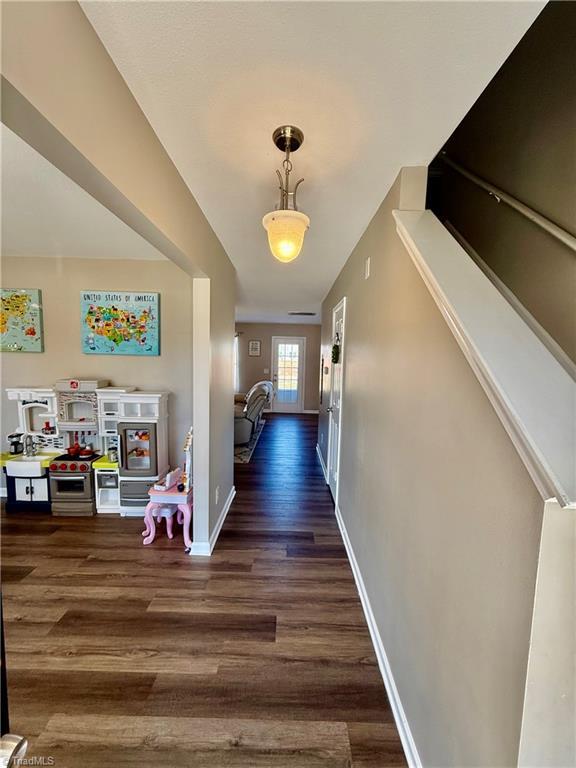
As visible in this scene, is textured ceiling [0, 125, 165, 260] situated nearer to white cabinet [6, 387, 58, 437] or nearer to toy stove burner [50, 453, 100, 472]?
white cabinet [6, 387, 58, 437]

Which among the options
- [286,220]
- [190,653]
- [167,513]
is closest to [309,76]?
[286,220]

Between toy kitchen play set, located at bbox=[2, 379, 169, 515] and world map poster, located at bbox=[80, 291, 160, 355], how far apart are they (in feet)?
1.31

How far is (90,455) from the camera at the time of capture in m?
3.10

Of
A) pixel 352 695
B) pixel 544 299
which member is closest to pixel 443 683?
pixel 352 695

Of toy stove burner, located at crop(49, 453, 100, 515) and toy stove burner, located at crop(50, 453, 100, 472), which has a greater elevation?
toy stove burner, located at crop(50, 453, 100, 472)

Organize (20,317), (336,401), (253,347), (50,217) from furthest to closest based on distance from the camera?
(253,347)
(336,401)
(20,317)
(50,217)

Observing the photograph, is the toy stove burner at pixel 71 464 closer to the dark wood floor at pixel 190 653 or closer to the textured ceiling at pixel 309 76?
the dark wood floor at pixel 190 653

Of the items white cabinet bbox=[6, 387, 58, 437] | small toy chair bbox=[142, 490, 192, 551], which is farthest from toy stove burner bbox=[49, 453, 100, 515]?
small toy chair bbox=[142, 490, 192, 551]

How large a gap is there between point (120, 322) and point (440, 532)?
3203 millimetres

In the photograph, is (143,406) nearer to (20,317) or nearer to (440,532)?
(20,317)

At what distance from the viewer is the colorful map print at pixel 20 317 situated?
3.08 metres

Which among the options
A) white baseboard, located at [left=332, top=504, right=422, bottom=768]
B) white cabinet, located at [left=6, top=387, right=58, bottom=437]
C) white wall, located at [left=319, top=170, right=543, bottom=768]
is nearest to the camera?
white wall, located at [left=319, top=170, right=543, bottom=768]

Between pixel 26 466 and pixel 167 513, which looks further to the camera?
pixel 26 466

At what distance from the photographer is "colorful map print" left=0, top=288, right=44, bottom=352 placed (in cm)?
308
